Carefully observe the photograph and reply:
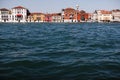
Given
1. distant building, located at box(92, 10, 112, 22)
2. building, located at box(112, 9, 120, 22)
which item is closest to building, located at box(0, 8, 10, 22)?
distant building, located at box(92, 10, 112, 22)

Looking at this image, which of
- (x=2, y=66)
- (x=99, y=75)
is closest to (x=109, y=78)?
(x=99, y=75)

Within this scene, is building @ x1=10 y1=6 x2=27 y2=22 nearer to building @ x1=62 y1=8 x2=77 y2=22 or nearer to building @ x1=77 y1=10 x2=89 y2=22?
building @ x1=62 y1=8 x2=77 y2=22

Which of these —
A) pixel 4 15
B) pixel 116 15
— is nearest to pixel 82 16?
pixel 116 15

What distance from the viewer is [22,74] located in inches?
211

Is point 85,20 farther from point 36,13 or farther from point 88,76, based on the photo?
point 88,76

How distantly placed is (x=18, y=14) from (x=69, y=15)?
2640 centimetres

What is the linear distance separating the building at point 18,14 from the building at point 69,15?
800 inches

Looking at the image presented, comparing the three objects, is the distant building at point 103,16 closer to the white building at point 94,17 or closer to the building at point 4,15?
the white building at point 94,17

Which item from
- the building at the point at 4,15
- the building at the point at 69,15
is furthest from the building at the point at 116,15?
the building at the point at 4,15

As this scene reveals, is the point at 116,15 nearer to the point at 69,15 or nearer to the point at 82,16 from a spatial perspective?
the point at 82,16

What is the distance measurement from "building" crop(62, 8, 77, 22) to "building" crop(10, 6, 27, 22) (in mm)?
20327

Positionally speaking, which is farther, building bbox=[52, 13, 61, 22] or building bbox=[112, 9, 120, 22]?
building bbox=[112, 9, 120, 22]

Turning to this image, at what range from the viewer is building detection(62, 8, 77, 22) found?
107m

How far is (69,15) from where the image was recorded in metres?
108
